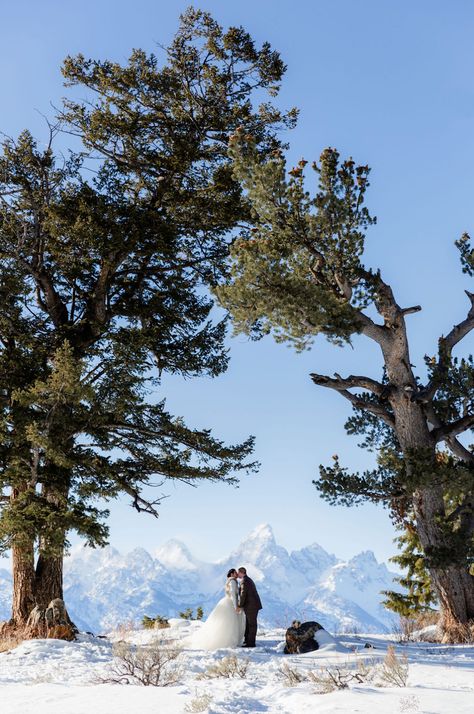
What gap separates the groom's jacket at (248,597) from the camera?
15.5 meters

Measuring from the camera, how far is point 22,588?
1742 cm

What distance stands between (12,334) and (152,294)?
450cm

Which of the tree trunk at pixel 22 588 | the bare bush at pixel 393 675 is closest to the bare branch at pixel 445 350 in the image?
the bare bush at pixel 393 675

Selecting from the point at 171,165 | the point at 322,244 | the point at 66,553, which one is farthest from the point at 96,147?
the point at 66,553

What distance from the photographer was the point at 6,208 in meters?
18.4

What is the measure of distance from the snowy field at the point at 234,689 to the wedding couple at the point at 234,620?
259cm

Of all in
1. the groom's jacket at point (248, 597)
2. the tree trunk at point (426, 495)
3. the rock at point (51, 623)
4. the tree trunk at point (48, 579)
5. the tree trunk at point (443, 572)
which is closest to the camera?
the tree trunk at point (426, 495)

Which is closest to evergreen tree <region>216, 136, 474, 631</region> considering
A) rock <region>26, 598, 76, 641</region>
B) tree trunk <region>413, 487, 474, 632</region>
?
tree trunk <region>413, 487, 474, 632</region>

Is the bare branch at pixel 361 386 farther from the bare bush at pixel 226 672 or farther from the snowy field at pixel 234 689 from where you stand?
the bare bush at pixel 226 672

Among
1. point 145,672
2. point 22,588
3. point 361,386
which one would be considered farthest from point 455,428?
point 22,588

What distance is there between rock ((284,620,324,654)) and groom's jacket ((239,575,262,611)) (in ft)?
6.33

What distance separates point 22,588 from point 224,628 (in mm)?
5520

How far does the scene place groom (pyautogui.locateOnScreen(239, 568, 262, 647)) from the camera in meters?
15.3

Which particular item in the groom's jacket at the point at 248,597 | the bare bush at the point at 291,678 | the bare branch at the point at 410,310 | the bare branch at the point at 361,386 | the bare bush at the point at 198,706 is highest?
the bare branch at the point at 410,310
